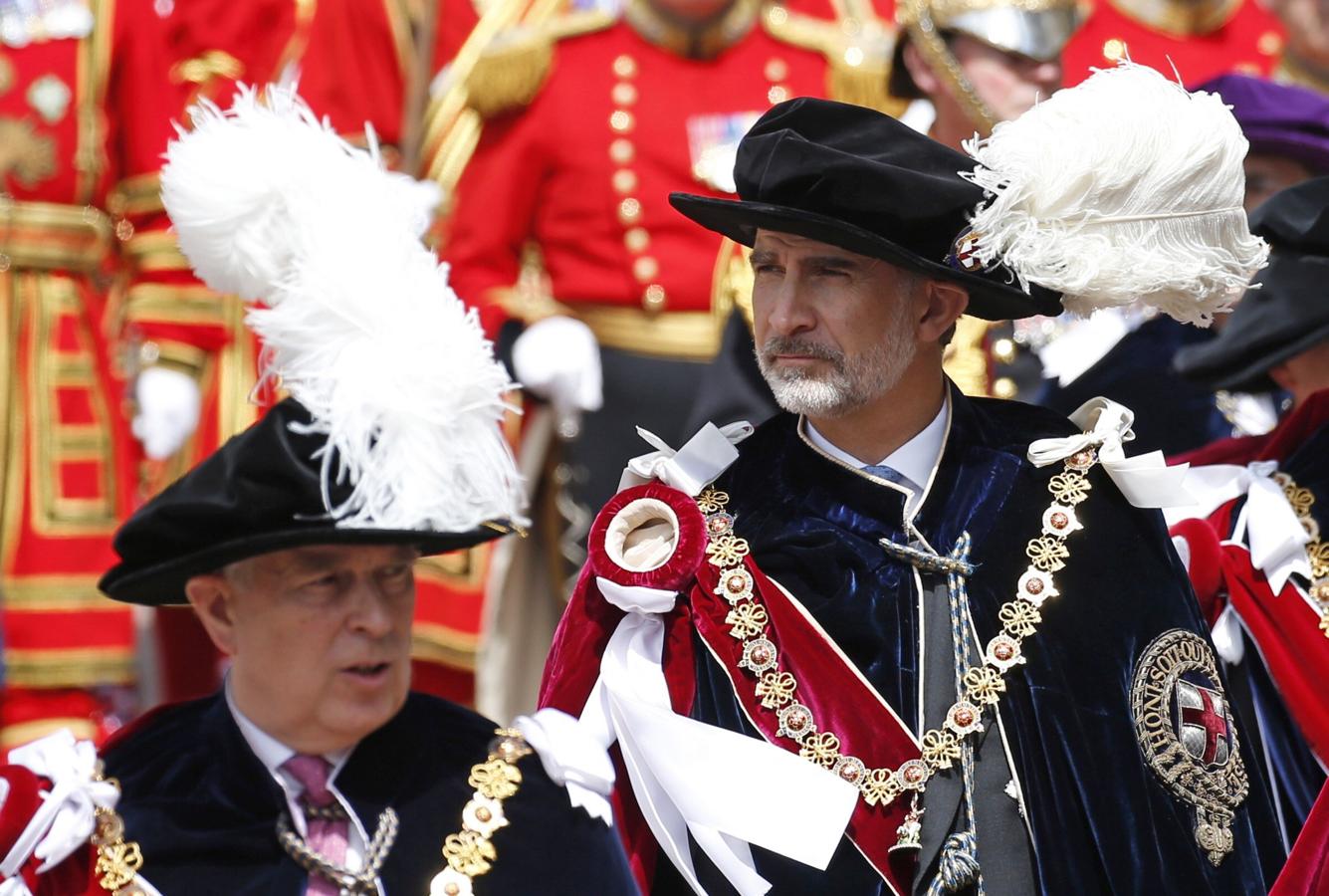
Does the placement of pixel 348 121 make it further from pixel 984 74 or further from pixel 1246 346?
pixel 1246 346

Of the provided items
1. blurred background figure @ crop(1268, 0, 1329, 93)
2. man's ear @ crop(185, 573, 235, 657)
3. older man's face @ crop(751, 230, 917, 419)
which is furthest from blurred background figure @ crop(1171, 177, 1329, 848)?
blurred background figure @ crop(1268, 0, 1329, 93)

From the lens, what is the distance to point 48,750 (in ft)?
11.9

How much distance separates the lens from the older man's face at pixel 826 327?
3.98 m

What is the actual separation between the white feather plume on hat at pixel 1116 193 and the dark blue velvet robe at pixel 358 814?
1185 millimetres

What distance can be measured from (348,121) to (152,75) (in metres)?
0.72

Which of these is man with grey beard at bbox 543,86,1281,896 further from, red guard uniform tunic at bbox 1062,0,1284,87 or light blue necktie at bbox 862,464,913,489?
red guard uniform tunic at bbox 1062,0,1284,87

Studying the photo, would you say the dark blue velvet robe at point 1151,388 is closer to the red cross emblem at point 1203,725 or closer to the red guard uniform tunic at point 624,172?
the red cross emblem at point 1203,725

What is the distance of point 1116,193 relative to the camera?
3.99 meters

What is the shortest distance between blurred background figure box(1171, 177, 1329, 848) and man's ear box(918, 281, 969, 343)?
2.57 ft

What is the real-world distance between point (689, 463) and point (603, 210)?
2.90 metres

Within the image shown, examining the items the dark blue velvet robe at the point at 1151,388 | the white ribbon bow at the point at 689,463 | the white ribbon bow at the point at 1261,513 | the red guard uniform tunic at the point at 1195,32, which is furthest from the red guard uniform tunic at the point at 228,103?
the white ribbon bow at the point at 689,463

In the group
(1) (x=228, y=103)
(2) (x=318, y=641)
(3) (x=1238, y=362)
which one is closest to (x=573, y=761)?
(2) (x=318, y=641)

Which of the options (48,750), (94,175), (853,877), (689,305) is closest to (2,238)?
(94,175)

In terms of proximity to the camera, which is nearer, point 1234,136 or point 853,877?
point 853,877
